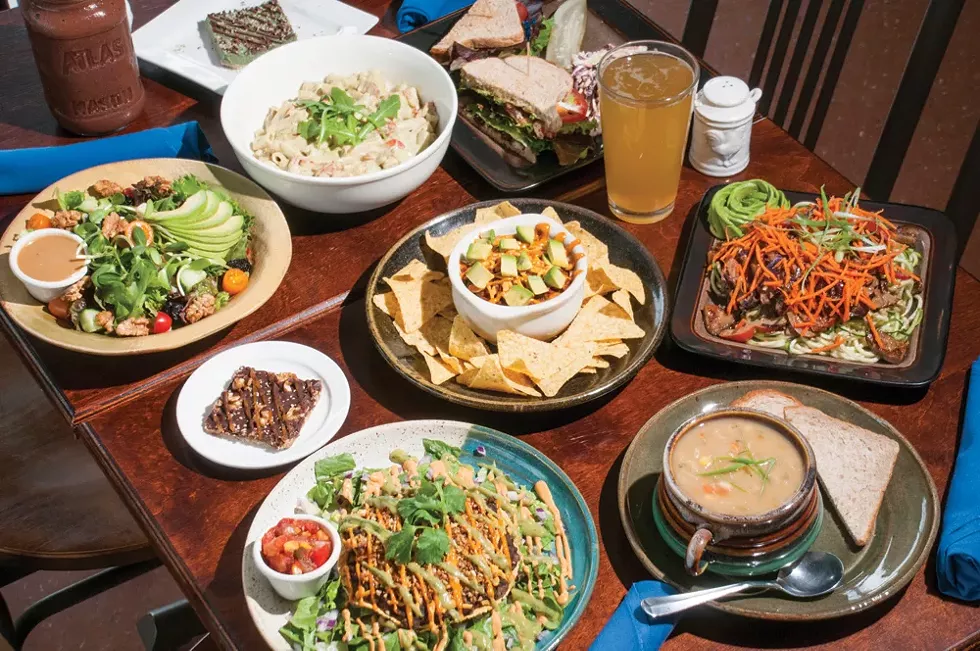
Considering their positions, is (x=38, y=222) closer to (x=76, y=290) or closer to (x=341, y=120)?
(x=76, y=290)

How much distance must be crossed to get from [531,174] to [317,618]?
1.32 metres

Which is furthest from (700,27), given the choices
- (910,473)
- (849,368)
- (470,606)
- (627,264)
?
(470,606)

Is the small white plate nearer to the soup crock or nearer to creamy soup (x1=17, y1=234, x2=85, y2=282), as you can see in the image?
creamy soup (x1=17, y1=234, x2=85, y2=282)

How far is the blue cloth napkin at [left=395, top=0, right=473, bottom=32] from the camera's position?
3086mm

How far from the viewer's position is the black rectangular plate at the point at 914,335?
2.00 m

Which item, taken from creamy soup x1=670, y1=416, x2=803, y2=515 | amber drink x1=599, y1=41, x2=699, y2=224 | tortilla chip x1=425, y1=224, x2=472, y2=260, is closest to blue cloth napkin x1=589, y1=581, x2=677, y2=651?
creamy soup x1=670, y1=416, x2=803, y2=515

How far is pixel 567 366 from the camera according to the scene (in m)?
2.02

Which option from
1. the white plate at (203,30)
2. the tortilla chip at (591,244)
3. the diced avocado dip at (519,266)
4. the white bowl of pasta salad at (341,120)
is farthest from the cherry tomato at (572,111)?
the white plate at (203,30)

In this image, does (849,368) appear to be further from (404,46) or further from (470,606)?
(404,46)

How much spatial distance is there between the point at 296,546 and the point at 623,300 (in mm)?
900

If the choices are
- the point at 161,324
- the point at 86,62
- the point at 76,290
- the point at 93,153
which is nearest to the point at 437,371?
the point at 161,324

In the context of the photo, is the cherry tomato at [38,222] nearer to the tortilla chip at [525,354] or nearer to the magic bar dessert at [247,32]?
the magic bar dessert at [247,32]

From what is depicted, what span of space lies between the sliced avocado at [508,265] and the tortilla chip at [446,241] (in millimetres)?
164

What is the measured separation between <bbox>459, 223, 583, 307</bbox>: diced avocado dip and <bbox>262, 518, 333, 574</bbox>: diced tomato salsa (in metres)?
0.63
